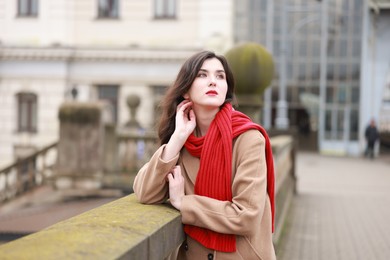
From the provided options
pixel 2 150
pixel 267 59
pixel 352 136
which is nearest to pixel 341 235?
pixel 267 59

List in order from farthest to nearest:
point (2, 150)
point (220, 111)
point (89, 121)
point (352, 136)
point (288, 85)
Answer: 1. point (288, 85)
2. point (352, 136)
3. point (2, 150)
4. point (89, 121)
5. point (220, 111)

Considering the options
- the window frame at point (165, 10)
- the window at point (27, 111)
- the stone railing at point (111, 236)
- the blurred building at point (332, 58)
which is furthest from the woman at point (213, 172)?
the blurred building at point (332, 58)

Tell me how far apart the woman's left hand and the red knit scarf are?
83 mm

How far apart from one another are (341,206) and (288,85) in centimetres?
2261

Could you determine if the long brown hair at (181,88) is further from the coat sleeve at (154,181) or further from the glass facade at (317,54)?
the glass facade at (317,54)

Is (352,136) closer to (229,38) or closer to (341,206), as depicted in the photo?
(229,38)

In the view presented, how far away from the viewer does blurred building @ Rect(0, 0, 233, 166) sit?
21.6 m

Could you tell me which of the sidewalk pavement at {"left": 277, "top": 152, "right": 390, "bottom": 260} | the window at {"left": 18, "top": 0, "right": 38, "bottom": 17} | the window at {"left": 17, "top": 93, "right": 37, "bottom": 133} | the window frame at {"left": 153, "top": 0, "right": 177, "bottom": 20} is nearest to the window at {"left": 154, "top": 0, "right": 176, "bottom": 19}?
the window frame at {"left": 153, "top": 0, "right": 177, "bottom": 20}

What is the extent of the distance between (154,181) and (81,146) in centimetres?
831

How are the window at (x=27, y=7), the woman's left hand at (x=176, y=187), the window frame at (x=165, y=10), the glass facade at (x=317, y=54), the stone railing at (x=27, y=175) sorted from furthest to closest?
the glass facade at (x=317, y=54) → the window at (x=27, y=7) → the window frame at (x=165, y=10) → the stone railing at (x=27, y=175) → the woman's left hand at (x=176, y=187)

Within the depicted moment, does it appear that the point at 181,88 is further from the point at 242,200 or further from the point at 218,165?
the point at 242,200

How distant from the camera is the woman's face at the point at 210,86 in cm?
294

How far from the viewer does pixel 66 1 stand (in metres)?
Answer: 21.9

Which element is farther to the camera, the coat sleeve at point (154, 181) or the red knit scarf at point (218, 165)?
the coat sleeve at point (154, 181)
